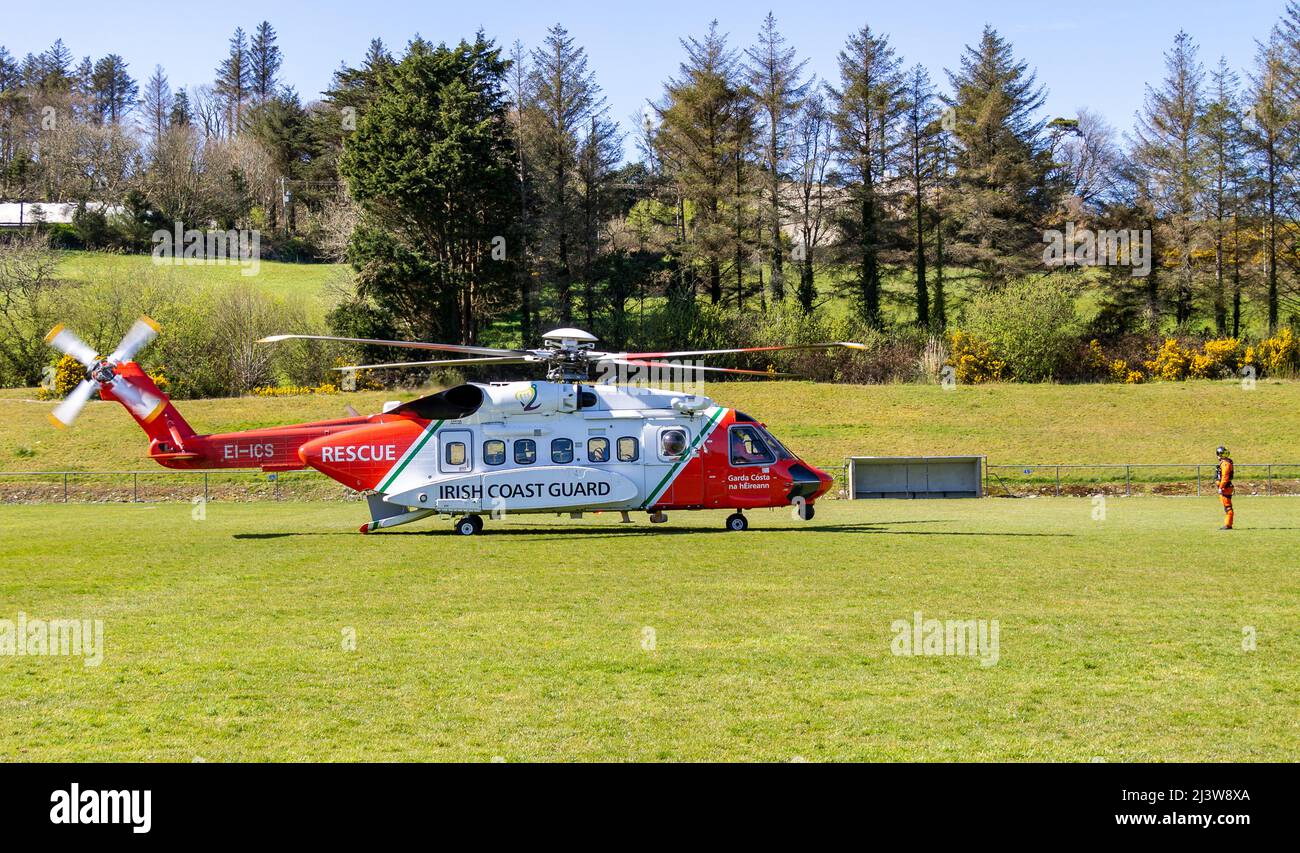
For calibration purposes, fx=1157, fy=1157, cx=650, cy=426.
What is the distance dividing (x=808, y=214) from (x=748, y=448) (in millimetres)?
45953

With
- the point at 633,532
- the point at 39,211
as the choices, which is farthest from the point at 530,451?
the point at 39,211

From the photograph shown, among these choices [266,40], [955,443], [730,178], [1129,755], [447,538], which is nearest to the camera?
[1129,755]

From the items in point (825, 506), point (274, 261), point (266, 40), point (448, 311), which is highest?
point (266, 40)

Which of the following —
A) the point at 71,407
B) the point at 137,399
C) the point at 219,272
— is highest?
the point at 219,272

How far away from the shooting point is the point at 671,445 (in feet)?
87.1

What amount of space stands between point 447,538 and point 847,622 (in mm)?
13612

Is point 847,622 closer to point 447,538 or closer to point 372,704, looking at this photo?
point 372,704

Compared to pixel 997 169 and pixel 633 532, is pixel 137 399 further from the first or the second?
pixel 997 169

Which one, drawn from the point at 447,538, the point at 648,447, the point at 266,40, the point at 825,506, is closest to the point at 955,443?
the point at 825,506

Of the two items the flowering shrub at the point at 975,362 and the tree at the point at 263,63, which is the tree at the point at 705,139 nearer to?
the flowering shrub at the point at 975,362

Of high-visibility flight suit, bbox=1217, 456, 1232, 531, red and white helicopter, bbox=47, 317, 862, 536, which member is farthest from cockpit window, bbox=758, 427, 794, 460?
high-visibility flight suit, bbox=1217, 456, 1232, 531

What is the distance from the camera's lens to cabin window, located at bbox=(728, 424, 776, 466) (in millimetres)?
26828

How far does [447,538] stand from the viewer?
2602cm

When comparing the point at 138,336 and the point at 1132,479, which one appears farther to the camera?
the point at 1132,479
